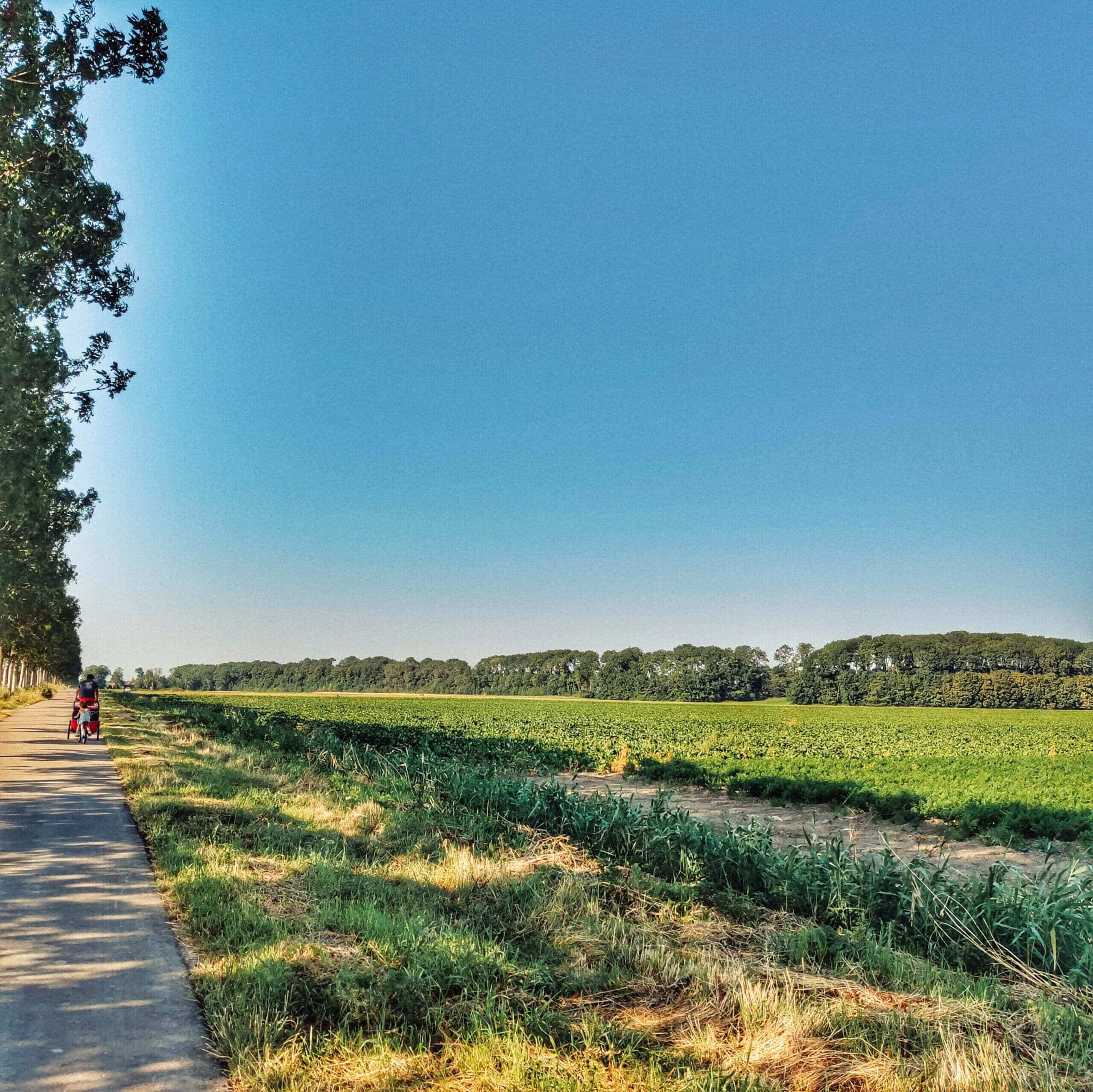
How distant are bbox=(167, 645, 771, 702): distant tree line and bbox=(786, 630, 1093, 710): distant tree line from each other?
10951 millimetres

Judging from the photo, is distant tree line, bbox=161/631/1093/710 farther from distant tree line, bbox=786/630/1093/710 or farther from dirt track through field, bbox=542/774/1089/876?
dirt track through field, bbox=542/774/1089/876

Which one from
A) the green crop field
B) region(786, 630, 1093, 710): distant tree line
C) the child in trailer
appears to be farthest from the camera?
region(786, 630, 1093, 710): distant tree line

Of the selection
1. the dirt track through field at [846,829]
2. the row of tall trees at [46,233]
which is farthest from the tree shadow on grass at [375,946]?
the row of tall trees at [46,233]

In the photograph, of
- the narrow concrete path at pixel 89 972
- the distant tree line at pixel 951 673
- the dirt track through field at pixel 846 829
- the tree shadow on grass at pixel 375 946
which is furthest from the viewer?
the distant tree line at pixel 951 673

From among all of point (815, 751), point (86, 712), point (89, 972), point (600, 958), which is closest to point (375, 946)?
point (600, 958)

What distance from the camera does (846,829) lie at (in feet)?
46.9

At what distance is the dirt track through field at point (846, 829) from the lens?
37.9ft

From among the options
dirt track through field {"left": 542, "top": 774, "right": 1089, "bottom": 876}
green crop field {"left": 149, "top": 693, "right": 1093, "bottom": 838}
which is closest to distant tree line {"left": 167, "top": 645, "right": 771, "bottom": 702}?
green crop field {"left": 149, "top": 693, "right": 1093, "bottom": 838}

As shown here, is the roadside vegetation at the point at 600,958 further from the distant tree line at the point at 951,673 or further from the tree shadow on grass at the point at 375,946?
the distant tree line at the point at 951,673

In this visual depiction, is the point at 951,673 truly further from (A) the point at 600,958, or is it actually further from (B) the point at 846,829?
(A) the point at 600,958

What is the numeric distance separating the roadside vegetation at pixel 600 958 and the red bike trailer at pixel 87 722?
12.8 metres

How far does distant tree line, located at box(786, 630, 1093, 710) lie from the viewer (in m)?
99.4

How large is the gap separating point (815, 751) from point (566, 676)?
110 metres

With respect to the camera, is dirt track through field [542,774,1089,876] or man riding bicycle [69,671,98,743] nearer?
dirt track through field [542,774,1089,876]
